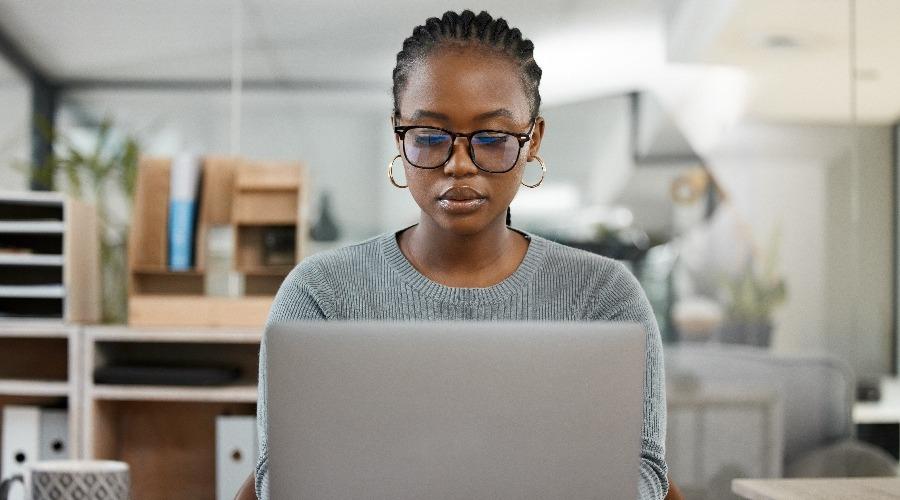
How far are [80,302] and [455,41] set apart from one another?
1.76m

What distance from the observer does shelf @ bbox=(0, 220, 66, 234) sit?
258cm

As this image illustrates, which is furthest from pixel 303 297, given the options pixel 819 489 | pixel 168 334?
pixel 168 334

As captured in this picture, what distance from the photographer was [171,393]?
2568 millimetres

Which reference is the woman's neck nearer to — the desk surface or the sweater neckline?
the sweater neckline

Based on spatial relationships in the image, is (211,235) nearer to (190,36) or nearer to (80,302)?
(80,302)

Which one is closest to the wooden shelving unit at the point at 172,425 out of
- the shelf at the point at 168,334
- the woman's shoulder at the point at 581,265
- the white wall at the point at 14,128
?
the shelf at the point at 168,334

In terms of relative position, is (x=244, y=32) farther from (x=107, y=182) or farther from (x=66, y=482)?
(x=66, y=482)

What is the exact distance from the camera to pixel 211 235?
2842 mm

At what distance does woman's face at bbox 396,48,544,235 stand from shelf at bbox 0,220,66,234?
1.62 m

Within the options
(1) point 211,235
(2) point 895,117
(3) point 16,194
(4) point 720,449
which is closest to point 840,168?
(2) point 895,117

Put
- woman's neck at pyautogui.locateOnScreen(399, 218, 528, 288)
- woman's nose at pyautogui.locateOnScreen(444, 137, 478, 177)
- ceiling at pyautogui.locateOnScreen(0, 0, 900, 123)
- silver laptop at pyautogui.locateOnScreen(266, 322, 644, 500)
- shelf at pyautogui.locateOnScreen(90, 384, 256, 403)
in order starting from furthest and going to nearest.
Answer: ceiling at pyautogui.locateOnScreen(0, 0, 900, 123)
shelf at pyautogui.locateOnScreen(90, 384, 256, 403)
woman's neck at pyautogui.locateOnScreen(399, 218, 528, 288)
woman's nose at pyautogui.locateOnScreen(444, 137, 478, 177)
silver laptop at pyautogui.locateOnScreen(266, 322, 644, 500)

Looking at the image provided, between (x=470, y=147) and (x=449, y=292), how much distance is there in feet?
0.69

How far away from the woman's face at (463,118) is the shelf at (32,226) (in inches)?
63.8

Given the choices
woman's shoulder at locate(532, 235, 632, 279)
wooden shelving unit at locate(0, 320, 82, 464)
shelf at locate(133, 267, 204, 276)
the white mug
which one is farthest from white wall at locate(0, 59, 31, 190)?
woman's shoulder at locate(532, 235, 632, 279)
